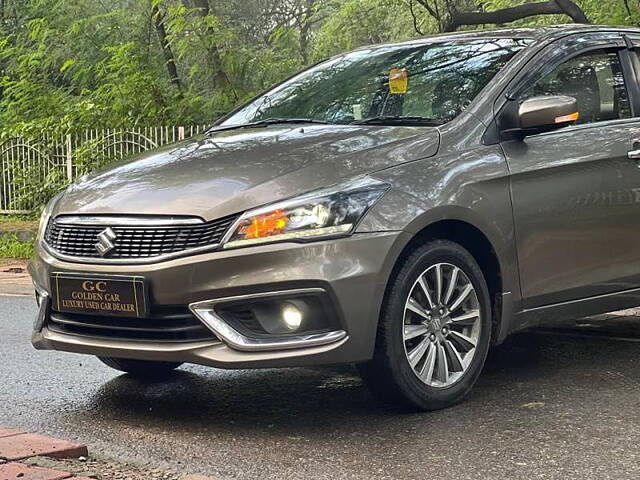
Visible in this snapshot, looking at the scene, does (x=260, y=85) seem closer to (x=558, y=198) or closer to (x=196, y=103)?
(x=196, y=103)

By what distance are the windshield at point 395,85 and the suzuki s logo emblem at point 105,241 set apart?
4.61 ft

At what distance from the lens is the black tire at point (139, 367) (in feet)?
18.2

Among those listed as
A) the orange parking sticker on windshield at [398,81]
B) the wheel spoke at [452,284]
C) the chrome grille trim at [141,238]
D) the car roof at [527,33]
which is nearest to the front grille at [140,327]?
the chrome grille trim at [141,238]

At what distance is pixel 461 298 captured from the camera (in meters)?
4.82

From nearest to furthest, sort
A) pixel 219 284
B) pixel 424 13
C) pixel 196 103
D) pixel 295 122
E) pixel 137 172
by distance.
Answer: pixel 219 284 < pixel 137 172 < pixel 295 122 < pixel 196 103 < pixel 424 13

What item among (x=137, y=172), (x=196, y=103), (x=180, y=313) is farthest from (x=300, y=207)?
(x=196, y=103)

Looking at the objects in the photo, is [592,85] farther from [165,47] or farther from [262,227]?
[165,47]

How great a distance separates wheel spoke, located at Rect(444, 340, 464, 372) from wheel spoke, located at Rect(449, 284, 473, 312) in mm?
154

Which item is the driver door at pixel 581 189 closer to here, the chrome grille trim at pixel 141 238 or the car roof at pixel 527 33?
the car roof at pixel 527 33

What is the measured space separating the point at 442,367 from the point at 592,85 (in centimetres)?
190

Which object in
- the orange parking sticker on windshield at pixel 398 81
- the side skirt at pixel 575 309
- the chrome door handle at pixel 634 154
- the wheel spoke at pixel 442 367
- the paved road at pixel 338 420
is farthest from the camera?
the chrome door handle at pixel 634 154

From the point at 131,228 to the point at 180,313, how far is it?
0.42 meters

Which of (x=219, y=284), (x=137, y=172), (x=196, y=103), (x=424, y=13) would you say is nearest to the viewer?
(x=219, y=284)

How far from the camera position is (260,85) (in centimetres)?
1756
